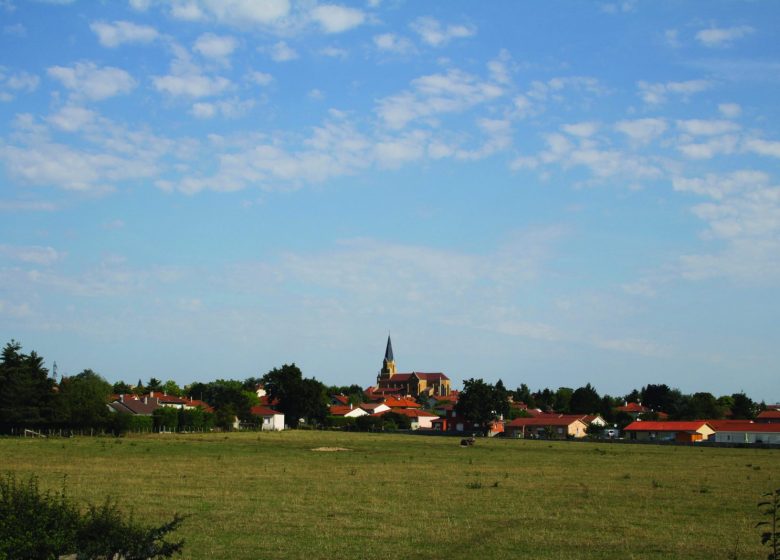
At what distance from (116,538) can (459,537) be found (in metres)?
11.2

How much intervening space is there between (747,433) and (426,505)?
108m

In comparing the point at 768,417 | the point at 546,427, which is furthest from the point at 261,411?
the point at 768,417

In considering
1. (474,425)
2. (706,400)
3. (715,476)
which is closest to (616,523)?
(715,476)

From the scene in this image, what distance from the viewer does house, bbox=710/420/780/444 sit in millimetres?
119625

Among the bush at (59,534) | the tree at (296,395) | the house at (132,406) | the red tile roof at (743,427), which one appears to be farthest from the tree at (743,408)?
the bush at (59,534)

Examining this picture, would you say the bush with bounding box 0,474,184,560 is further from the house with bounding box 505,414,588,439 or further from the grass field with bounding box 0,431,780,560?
the house with bounding box 505,414,588,439

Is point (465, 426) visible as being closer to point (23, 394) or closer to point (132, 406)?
point (132, 406)

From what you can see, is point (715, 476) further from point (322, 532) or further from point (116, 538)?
point (116, 538)

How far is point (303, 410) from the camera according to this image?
149 m

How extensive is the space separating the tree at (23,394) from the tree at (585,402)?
12433 cm

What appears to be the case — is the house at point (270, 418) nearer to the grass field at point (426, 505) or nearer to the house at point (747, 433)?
the house at point (747, 433)

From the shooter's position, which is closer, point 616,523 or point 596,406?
point 616,523

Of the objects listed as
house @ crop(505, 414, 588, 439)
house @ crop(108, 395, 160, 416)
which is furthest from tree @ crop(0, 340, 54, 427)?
house @ crop(505, 414, 588, 439)

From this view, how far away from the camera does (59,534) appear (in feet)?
43.2
